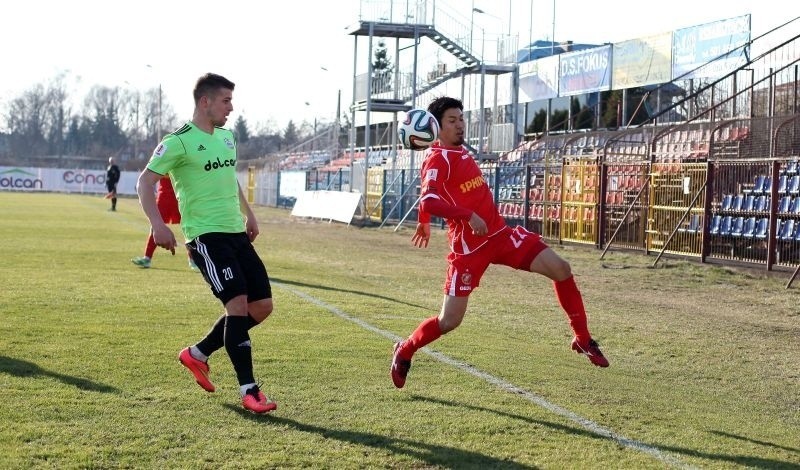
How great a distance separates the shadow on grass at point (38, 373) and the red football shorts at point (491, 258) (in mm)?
2233

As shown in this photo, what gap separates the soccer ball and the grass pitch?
1629 mm

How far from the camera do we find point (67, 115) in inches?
4626

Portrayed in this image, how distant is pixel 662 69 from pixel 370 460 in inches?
1111

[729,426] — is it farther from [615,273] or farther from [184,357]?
[615,273]

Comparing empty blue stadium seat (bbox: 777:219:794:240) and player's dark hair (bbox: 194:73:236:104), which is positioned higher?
player's dark hair (bbox: 194:73:236:104)

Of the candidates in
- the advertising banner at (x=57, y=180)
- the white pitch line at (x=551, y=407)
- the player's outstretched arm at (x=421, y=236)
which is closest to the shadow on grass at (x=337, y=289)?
the white pitch line at (x=551, y=407)

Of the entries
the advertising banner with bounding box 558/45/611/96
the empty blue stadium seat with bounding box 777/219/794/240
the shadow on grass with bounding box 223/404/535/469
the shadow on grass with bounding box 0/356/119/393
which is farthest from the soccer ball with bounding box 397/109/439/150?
the advertising banner with bounding box 558/45/611/96

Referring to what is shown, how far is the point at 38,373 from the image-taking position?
6719 millimetres

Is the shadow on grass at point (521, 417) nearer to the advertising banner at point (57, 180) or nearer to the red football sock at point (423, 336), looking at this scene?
the red football sock at point (423, 336)

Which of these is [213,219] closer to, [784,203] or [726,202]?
[784,203]

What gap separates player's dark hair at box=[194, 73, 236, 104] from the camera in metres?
6.15

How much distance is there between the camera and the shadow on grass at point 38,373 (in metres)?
6.32

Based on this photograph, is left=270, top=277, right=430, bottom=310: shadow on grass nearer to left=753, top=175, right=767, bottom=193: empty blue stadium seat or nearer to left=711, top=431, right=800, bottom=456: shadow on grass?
left=711, top=431, right=800, bottom=456: shadow on grass

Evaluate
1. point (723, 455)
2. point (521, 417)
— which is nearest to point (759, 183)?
point (521, 417)
